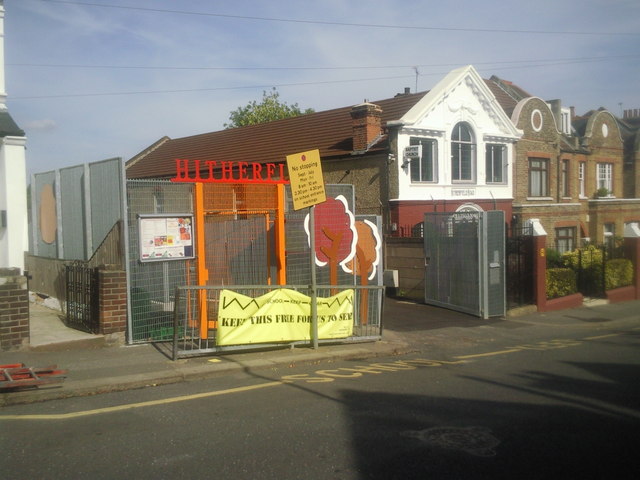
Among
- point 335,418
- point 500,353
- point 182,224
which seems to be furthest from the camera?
point 500,353

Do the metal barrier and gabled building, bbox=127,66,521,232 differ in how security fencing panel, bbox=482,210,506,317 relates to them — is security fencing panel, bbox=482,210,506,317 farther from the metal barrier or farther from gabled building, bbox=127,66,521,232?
gabled building, bbox=127,66,521,232

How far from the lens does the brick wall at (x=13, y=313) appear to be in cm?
866

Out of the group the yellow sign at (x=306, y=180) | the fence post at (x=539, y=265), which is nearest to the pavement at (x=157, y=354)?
the yellow sign at (x=306, y=180)

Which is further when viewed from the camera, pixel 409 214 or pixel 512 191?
pixel 512 191

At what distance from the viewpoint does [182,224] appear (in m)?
10.1

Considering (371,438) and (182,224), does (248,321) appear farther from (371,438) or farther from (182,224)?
(371,438)

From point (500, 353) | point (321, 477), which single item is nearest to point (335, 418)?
point (321, 477)

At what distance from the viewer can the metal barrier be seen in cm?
888

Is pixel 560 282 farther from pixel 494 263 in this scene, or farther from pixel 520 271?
pixel 494 263

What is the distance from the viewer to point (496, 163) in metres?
24.7

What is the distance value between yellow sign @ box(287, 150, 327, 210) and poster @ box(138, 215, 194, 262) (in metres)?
1.87

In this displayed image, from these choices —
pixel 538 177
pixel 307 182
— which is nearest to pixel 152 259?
pixel 307 182

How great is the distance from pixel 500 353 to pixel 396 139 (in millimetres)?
10933

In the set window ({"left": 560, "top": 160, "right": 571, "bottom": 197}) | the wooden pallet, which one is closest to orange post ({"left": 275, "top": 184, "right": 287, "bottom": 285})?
the wooden pallet
